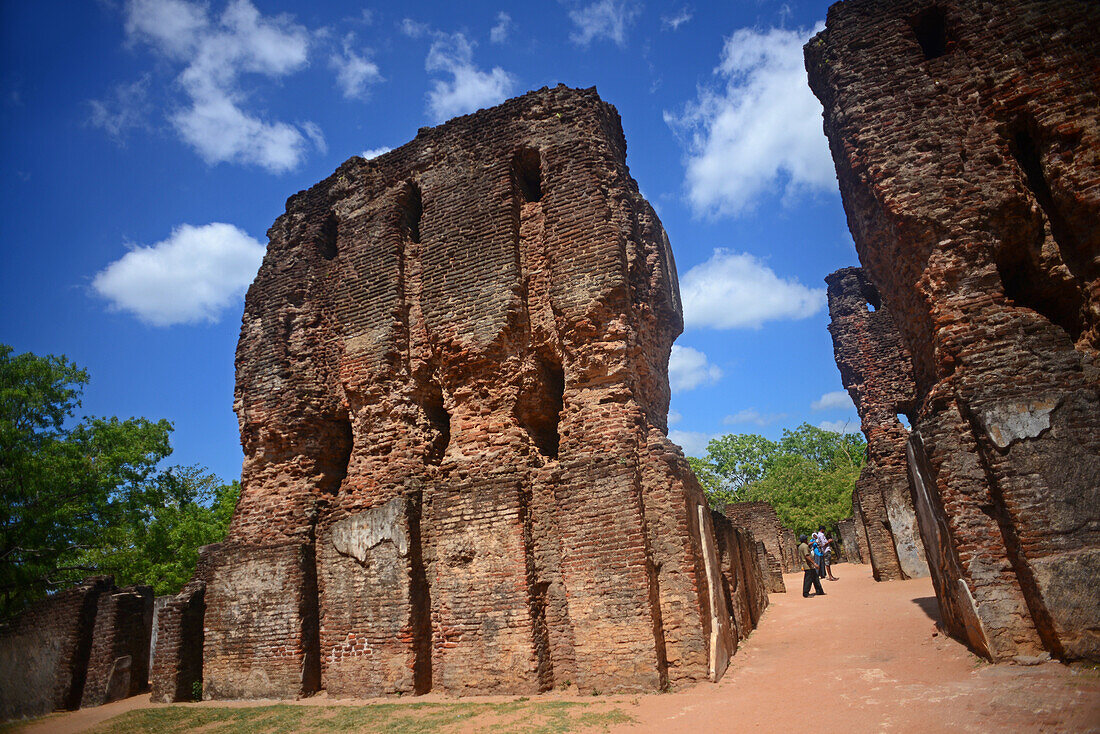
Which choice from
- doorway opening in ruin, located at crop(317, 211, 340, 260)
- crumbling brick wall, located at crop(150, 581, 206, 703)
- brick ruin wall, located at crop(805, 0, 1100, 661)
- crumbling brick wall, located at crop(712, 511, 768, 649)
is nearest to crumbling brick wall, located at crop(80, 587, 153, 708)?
crumbling brick wall, located at crop(150, 581, 206, 703)

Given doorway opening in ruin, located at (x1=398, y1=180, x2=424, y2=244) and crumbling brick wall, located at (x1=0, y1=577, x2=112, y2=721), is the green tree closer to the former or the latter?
crumbling brick wall, located at (x1=0, y1=577, x2=112, y2=721)

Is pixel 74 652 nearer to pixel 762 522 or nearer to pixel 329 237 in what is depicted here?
pixel 329 237

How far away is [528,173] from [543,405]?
12.8 ft

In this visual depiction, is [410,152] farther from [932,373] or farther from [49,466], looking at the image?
[49,466]

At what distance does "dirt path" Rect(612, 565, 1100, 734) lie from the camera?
4363 millimetres

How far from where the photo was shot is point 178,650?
31.0 ft

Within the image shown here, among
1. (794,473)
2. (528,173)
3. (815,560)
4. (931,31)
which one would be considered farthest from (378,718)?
(794,473)

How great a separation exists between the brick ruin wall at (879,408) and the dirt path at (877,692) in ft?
20.9

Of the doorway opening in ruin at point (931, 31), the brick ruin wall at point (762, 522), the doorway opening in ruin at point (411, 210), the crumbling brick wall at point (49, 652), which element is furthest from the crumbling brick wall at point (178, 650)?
the brick ruin wall at point (762, 522)

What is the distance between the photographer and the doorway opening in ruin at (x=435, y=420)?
904cm

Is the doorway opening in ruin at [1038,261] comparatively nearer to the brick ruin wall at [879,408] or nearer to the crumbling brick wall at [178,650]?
the brick ruin wall at [879,408]

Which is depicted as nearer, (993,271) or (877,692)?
(877,692)

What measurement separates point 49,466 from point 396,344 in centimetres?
1193

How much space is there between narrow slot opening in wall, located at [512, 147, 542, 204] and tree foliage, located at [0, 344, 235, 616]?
14.1 meters
